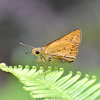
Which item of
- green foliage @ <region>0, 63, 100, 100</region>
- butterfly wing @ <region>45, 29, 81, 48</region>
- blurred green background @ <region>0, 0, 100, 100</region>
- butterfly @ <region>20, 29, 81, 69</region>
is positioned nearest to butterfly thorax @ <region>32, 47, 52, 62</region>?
butterfly @ <region>20, 29, 81, 69</region>

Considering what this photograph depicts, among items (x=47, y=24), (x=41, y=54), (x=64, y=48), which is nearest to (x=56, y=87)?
(x=41, y=54)

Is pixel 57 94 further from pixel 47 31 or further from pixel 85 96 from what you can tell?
pixel 47 31

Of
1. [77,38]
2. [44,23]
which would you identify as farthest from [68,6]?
[77,38]

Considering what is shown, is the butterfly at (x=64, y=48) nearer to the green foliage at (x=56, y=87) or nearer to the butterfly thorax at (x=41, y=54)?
the butterfly thorax at (x=41, y=54)

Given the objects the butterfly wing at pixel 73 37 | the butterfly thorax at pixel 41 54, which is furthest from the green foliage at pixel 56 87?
the butterfly wing at pixel 73 37

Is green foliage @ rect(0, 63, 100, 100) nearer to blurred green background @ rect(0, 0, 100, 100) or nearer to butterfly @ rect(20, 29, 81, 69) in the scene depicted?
butterfly @ rect(20, 29, 81, 69)

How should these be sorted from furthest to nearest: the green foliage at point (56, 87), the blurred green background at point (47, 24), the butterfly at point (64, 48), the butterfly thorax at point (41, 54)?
1. the blurred green background at point (47, 24)
2. the butterfly at point (64, 48)
3. the butterfly thorax at point (41, 54)
4. the green foliage at point (56, 87)

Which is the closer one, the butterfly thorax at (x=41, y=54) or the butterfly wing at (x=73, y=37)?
the butterfly thorax at (x=41, y=54)
